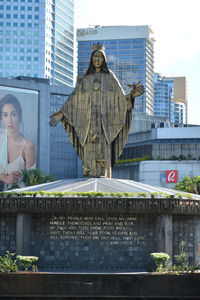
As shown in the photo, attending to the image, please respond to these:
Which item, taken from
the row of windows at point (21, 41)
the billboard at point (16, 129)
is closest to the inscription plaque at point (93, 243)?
the billboard at point (16, 129)

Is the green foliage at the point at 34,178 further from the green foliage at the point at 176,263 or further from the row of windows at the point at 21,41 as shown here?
the row of windows at the point at 21,41

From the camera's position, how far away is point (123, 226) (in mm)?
45844

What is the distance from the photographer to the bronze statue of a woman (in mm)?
52438

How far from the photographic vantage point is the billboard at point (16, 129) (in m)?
132

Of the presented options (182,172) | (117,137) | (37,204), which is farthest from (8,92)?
(37,204)

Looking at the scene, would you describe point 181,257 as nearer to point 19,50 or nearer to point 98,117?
point 98,117

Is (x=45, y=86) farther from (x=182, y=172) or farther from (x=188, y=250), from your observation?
(x=188, y=250)

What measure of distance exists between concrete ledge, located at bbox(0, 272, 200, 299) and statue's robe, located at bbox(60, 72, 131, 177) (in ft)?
52.8

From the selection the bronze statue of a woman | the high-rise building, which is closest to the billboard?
the high-rise building

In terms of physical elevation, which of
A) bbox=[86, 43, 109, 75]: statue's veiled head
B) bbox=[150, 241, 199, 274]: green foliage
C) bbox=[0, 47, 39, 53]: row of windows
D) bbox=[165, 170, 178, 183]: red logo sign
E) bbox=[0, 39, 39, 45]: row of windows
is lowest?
bbox=[150, 241, 199, 274]: green foliage

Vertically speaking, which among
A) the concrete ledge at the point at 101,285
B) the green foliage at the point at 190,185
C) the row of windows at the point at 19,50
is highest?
the row of windows at the point at 19,50

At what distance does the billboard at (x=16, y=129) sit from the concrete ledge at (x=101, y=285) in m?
95.6

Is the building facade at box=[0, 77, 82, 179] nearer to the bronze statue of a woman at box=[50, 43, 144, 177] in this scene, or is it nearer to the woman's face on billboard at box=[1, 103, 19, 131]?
the woman's face on billboard at box=[1, 103, 19, 131]

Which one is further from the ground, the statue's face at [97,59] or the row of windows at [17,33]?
the row of windows at [17,33]
